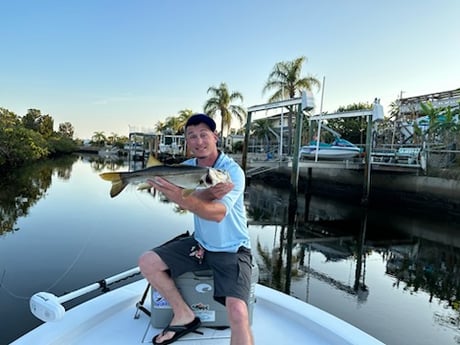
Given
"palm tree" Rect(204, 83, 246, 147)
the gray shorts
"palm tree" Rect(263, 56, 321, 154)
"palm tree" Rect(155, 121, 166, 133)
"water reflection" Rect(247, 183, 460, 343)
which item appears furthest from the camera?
"palm tree" Rect(155, 121, 166, 133)

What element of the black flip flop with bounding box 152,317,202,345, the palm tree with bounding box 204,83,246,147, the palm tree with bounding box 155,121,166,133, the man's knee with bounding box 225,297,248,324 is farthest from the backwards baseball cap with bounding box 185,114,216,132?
the palm tree with bounding box 155,121,166,133

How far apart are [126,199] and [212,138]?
1289 centimetres

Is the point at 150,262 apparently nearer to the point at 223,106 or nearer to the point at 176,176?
the point at 176,176

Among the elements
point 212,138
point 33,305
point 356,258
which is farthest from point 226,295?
point 356,258

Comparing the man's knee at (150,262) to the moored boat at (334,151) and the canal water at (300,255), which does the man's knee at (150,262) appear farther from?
the moored boat at (334,151)

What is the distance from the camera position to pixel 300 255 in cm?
837

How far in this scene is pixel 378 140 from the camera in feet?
73.0

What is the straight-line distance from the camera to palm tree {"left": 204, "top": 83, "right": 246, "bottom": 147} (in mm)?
33125

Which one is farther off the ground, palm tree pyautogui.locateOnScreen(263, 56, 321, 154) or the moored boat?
palm tree pyautogui.locateOnScreen(263, 56, 321, 154)

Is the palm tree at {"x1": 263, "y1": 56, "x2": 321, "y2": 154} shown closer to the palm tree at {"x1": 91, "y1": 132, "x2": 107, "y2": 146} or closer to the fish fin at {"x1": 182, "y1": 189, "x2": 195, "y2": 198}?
the fish fin at {"x1": 182, "y1": 189, "x2": 195, "y2": 198}

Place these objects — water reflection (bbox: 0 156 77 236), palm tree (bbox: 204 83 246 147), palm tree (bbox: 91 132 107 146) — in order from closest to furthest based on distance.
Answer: water reflection (bbox: 0 156 77 236) → palm tree (bbox: 204 83 246 147) → palm tree (bbox: 91 132 107 146)

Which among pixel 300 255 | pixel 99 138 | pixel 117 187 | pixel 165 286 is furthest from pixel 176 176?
pixel 99 138

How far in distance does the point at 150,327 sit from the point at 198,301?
0.48 m

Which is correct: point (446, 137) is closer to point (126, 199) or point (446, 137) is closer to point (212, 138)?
point (126, 199)
